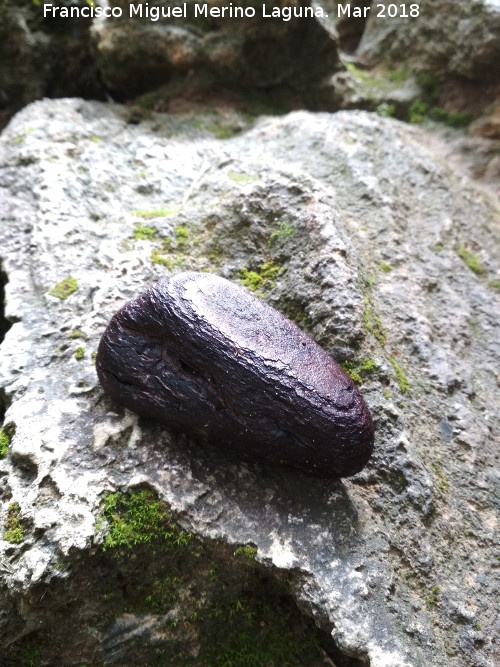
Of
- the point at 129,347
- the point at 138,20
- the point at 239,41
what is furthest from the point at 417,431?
the point at 138,20

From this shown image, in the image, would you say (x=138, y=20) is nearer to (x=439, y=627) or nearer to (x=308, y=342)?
(x=308, y=342)

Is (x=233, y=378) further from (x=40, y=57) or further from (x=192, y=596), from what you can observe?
(x=40, y=57)

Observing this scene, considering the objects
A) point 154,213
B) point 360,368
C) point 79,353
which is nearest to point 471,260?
point 360,368

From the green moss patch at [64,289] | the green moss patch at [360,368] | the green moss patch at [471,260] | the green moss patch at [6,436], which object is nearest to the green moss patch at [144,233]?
the green moss patch at [64,289]

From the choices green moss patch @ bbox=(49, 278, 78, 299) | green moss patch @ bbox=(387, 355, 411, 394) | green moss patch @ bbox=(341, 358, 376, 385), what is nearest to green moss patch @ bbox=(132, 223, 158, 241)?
green moss patch @ bbox=(49, 278, 78, 299)

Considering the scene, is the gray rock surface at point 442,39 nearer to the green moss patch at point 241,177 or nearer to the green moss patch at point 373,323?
the green moss patch at point 241,177

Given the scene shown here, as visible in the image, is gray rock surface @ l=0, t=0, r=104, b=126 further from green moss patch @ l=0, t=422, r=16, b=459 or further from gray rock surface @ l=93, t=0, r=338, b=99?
green moss patch @ l=0, t=422, r=16, b=459
